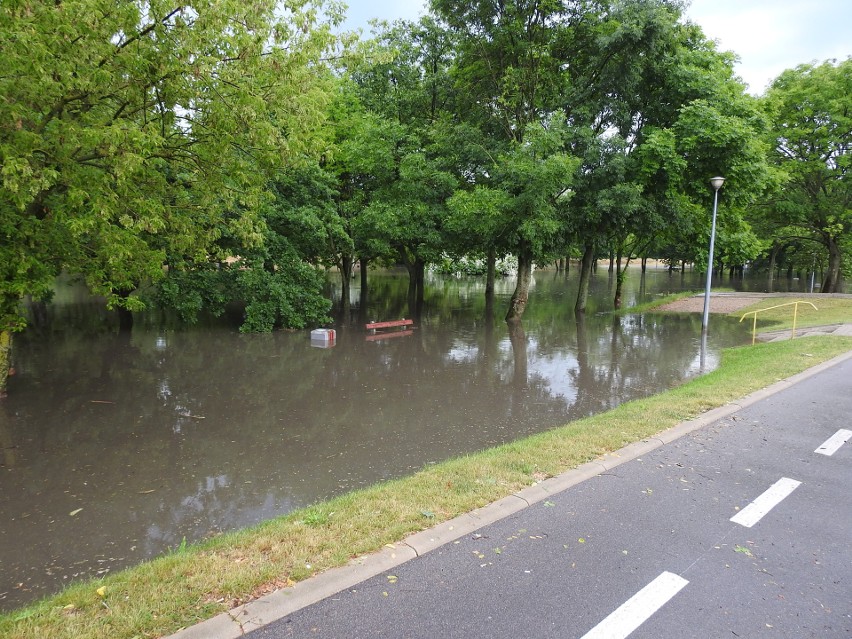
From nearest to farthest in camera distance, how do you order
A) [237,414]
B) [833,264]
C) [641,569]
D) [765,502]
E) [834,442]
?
[641,569] → [765,502] → [834,442] → [237,414] → [833,264]

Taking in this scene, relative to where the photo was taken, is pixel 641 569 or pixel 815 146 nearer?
pixel 641 569

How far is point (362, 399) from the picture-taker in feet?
34.1

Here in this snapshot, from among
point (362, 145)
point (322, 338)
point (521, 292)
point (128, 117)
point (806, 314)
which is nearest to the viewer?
point (128, 117)

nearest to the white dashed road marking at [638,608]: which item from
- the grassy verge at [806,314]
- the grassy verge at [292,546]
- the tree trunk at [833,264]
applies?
the grassy verge at [292,546]

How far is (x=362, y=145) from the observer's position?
20297 mm

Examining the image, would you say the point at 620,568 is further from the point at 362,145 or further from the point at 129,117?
the point at 362,145

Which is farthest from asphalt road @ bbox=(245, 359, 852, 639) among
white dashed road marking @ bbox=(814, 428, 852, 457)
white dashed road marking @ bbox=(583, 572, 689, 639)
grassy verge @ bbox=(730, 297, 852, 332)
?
grassy verge @ bbox=(730, 297, 852, 332)

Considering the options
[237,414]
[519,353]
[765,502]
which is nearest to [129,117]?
[237,414]

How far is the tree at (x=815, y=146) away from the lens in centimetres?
2553

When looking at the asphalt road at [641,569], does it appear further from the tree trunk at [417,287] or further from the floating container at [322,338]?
the tree trunk at [417,287]

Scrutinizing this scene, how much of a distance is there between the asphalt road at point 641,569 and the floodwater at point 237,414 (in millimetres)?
2702

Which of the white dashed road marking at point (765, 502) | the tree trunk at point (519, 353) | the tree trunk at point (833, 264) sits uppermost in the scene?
the tree trunk at point (833, 264)

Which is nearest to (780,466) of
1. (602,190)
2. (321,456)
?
(321,456)

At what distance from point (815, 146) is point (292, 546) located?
33.0m
